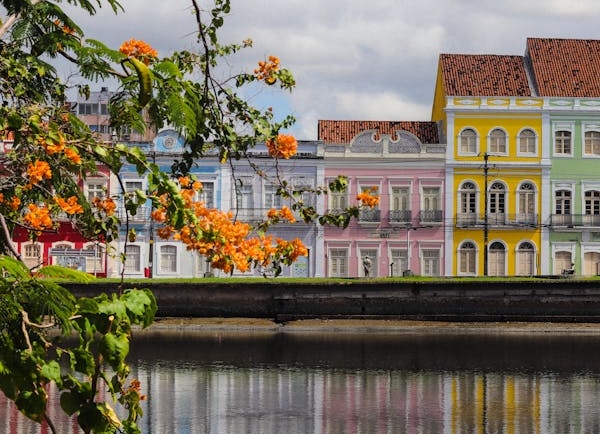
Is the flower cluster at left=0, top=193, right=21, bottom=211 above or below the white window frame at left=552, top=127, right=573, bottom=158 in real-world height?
below

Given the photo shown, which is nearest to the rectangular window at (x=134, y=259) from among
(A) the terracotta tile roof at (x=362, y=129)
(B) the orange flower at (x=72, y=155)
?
(A) the terracotta tile roof at (x=362, y=129)

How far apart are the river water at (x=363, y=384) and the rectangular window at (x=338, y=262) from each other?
36.8 feet

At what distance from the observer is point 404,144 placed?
48.0 metres

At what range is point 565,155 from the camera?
47.8 metres

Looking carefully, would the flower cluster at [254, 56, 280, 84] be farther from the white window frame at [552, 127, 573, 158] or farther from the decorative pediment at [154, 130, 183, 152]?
the white window frame at [552, 127, 573, 158]

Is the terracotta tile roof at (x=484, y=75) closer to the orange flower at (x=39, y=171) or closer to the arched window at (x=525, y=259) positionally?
the arched window at (x=525, y=259)

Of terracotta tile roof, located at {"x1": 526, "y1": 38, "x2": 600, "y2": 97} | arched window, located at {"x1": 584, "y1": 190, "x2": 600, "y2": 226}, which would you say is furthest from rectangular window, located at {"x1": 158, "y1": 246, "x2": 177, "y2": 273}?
arched window, located at {"x1": 584, "y1": 190, "x2": 600, "y2": 226}

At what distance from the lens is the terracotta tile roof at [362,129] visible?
48531 millimetres

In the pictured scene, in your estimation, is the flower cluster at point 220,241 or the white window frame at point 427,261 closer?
the flower cluster at point 220,241

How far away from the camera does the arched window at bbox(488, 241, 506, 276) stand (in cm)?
4769

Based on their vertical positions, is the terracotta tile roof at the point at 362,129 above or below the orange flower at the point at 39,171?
above

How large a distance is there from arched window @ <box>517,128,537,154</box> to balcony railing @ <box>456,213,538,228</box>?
239 centimetres

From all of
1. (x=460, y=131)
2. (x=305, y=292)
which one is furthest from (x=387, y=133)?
(x=305, y=292)

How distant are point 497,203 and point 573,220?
2.88 m
